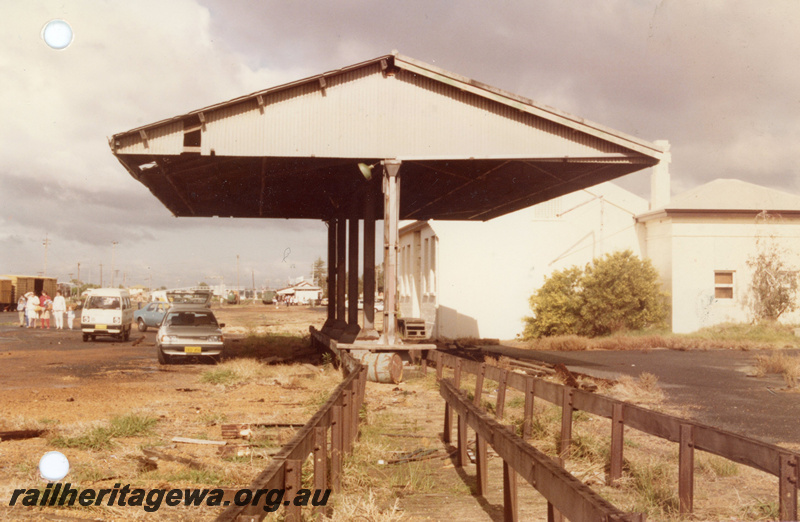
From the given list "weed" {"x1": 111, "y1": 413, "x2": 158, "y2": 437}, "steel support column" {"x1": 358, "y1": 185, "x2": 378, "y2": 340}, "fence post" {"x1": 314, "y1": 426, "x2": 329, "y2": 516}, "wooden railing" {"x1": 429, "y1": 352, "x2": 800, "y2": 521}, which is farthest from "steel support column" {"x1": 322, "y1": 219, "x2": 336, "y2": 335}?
"fence post" {"x1": 314, "y1": 426, "x2": 329, "y2": 516}

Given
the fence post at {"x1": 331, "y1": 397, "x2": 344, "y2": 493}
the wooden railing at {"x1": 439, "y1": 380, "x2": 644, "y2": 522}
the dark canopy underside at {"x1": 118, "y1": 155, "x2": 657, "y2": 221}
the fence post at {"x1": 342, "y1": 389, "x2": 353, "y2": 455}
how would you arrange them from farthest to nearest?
the dark canopy underside at {"x1": 118, "y1": 155, "x2": 657, "y2": 221} < the fence post at {"x1": 342, "y1": 389, "x2": 353, "y2": 455} < the fence post at {"x1": 331, "y1": 397, "x2": 344, "y2": 493} < the wooden railing at {"x1": 439, "y1": 380, "x2": 644, "y2": 522}

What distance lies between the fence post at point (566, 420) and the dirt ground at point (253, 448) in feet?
1.18

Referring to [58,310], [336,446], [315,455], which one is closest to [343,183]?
[336,446]

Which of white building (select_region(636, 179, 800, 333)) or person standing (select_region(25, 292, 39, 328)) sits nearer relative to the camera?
white building (select_region(636, 179, 800, 333))

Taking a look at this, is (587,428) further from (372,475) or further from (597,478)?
(372,475)

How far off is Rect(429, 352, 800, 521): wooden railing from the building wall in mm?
24383

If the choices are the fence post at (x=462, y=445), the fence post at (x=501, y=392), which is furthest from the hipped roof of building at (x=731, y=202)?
the fence post at (x=462, y=445)

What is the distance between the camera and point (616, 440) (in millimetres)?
6973

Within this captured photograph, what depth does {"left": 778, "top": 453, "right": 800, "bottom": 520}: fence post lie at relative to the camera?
15.0ft

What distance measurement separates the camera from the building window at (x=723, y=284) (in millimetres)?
32031

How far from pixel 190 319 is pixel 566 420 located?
53.0ft

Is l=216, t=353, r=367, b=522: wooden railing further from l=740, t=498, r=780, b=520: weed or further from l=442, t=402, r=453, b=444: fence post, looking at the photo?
l=740, t=498, r=780, b=520: weed

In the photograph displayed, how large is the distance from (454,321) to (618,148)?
17.2m

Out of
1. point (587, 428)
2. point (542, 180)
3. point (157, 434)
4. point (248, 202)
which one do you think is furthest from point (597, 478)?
point (248, 202)
